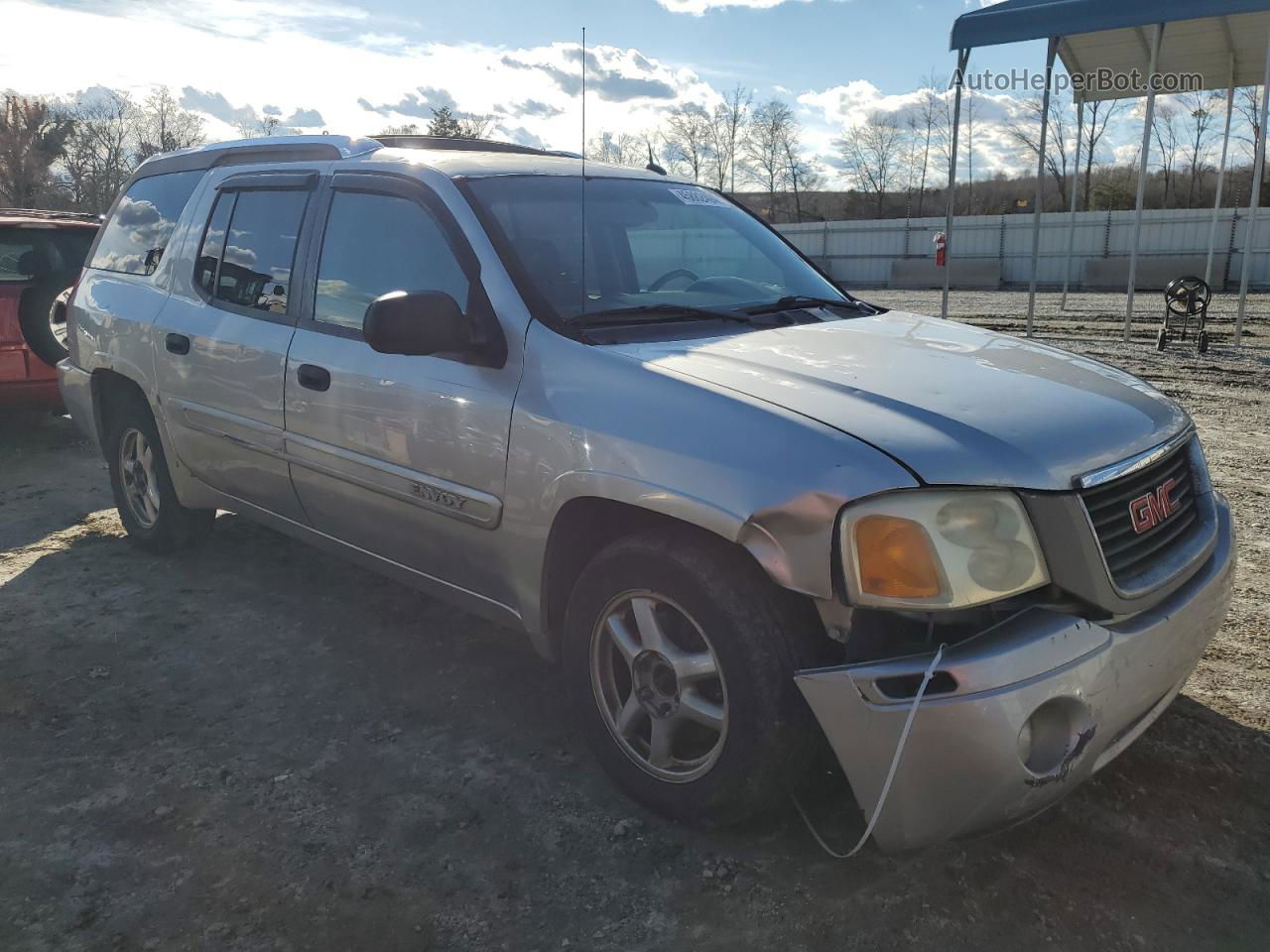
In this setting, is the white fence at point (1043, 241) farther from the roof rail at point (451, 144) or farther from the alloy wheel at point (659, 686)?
the alloy wheel at point (659, 686)

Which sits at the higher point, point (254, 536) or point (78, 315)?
point (78, 315)

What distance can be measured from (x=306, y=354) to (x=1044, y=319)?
51.5 ft

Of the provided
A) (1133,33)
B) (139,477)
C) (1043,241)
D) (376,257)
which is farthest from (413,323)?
(1043,241)

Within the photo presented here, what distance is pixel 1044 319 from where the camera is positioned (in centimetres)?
1678

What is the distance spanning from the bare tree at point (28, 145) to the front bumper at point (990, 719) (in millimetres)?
39365

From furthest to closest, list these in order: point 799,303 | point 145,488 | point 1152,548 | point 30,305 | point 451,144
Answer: point 30,305 < point 145,488 < point 451,144 < point 799,303 < point 1152,548

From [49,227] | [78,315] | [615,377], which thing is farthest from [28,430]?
[615,377]

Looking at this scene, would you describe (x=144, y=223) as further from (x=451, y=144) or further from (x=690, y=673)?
(x=690, y=673)

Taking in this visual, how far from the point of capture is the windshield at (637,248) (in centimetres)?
311

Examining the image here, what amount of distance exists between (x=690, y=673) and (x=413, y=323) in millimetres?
1223

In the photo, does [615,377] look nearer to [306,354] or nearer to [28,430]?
[306,354]

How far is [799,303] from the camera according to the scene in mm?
3516

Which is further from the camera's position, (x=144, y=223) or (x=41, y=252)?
(x=41, y=252)

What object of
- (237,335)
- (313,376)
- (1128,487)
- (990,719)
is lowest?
(990,719)
